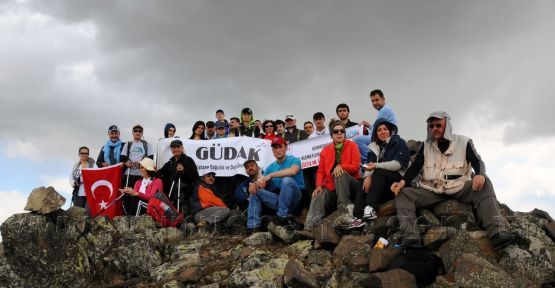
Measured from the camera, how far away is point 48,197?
11.6m

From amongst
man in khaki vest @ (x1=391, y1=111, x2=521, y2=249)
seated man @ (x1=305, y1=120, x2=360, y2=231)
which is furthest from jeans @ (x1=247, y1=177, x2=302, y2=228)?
man in khaki vest @ (x1=391, y1=111, x2=521, y2=249)

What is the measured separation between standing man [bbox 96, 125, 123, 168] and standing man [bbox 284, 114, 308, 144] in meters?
5.31

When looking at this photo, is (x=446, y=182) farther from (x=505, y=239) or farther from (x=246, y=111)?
(x=246, y=111)

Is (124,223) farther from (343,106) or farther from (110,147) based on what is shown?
(343,106)

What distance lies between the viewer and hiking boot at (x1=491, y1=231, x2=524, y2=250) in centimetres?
834

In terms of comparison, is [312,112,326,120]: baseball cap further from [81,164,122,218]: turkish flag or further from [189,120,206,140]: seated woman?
[81,164,122,218]: turkish flag

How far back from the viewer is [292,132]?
49.4ft

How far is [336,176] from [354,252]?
1.84m

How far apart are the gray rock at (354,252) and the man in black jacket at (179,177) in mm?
5205

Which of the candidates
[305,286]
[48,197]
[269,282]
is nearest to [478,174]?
[305,286]

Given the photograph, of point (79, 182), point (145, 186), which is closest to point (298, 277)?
point (145, 186)

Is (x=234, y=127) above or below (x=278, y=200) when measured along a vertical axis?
above

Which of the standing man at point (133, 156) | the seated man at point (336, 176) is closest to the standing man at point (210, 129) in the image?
the standing man at point (133, 156)

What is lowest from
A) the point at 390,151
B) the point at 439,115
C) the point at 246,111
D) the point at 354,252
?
the point at 354,252
